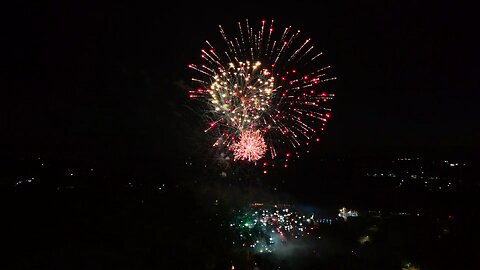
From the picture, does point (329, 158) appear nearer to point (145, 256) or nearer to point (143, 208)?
point (143, 208)

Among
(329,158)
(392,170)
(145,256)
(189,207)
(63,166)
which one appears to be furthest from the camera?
(329,158)

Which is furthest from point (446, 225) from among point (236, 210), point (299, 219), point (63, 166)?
point (63, 166)

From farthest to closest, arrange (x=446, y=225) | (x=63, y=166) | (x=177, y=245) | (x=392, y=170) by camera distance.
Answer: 1. (x=392, y=170)
2. (x=63, y=166)
3. (x=446, y=225)
4. (x=177, y=245)

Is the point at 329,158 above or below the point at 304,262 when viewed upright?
above

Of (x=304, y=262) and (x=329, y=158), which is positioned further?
(x=329, y=158)

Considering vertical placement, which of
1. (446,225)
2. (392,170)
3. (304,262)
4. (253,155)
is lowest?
(304,262)

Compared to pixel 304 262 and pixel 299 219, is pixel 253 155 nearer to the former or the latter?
pixel 304 262

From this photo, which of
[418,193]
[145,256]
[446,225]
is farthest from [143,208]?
[418,193]

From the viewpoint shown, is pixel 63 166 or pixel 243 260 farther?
pixel 63 166

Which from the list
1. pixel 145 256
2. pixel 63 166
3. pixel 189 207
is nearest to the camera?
pixel 145 256

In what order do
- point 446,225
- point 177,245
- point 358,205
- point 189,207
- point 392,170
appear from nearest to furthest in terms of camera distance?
point 177,245, point 446,225, point 189,207, point 358,205, point 392,170
